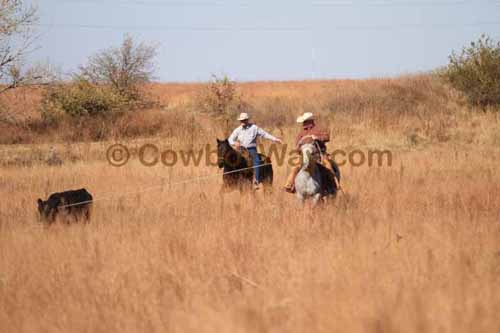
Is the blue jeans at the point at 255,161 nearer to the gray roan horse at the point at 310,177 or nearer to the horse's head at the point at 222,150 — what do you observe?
the horse's head at the point at 222,150

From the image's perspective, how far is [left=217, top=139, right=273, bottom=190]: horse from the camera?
40.0 feet

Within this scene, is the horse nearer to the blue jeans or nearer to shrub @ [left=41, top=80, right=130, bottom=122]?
the blue jeans

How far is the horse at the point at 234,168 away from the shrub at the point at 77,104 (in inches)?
742

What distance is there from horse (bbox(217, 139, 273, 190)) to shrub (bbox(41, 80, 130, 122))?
18853 mm

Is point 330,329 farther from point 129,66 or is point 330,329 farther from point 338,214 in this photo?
point 129,66

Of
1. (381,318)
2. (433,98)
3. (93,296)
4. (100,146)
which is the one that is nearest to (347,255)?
(381,318)

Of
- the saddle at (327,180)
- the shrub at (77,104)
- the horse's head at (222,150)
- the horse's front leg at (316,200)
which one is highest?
the shrub at (77,104)

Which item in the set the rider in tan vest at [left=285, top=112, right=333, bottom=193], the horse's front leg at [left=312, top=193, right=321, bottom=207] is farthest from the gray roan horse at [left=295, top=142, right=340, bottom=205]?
the rider in tan vest at [left=285, top=112, right=333, bottom=193]

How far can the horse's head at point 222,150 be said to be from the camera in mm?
12102

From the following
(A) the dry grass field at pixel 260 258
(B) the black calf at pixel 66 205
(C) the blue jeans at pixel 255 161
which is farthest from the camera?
(C) the blue jeans at pixel 255 161

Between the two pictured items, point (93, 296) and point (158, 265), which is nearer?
point (93, 296)

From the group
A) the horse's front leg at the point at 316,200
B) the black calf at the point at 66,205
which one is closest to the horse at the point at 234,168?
the horse's front leg at the point at 316,200

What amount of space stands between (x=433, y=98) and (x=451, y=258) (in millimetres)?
26499

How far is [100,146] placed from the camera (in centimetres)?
2352
